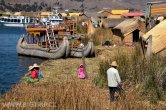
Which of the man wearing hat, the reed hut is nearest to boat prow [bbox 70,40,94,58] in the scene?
the reed hut

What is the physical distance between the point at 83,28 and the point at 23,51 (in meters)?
18.1

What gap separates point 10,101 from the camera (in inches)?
336

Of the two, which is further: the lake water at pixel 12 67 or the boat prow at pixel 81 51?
the boat prow at pixel 81 51

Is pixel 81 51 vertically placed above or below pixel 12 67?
above

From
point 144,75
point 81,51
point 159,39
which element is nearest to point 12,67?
point 81,51

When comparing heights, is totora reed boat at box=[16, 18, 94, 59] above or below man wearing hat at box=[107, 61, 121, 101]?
above

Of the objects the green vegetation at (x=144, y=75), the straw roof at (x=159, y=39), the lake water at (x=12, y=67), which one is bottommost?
the lake water at (x=12, y=67)

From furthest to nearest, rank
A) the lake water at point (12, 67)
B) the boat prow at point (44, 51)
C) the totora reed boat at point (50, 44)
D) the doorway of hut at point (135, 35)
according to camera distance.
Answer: the doorway of hut at point (135, 35)
the totora reed boat at point (50, 44)
the boat prow at point (44, 51)
the lake water at point (12, 67)

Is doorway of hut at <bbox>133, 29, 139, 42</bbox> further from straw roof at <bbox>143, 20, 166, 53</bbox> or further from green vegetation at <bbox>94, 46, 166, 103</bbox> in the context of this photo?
green vegetation at <bbox>94, 46, 166, 103</bbox>

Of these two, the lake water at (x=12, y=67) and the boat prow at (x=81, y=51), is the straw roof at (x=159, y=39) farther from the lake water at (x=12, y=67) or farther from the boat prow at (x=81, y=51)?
the boat prow at (x=81, y=51)

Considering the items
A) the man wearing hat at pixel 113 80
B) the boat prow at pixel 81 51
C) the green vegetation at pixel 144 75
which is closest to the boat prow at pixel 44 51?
the boat prow at pixel 81 51

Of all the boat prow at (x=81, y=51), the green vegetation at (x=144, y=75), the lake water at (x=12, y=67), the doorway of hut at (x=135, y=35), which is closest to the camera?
the green vegetation at (x=144, y=75)

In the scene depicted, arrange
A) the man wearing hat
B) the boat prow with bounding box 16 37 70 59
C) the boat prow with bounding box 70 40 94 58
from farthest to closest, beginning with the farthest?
1. the boat prow with bounding box 16 37 70 59
2. the boat prow with bounding box 70 40 94 58
3. the man wearing hat

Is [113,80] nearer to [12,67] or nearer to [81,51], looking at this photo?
[81,51]
